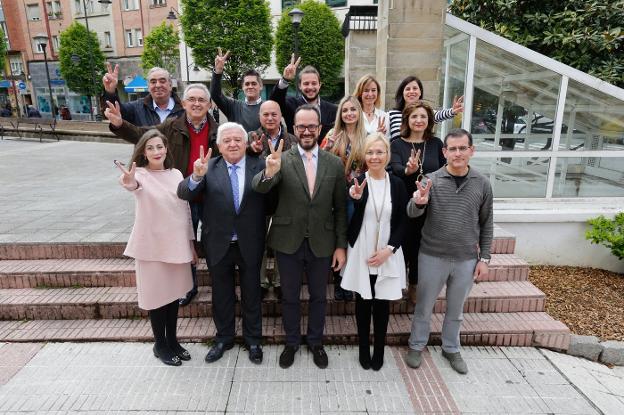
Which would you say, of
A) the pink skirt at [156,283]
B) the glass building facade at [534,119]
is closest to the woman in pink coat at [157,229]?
the pink skirt at [156,283]

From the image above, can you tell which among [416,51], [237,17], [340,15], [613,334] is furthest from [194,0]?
[613,334]

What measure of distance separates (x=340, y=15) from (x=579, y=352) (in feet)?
83.8

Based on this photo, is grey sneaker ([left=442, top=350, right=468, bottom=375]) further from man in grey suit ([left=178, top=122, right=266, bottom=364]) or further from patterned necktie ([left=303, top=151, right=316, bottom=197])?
patterned necktie ([left=303, top=151, right=316, bottom=197])

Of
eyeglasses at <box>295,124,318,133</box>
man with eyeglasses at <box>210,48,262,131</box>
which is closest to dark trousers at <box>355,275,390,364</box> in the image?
eyeglasses at <box>295,124,318,133</box>

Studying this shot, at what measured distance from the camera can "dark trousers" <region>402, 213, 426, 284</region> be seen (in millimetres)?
3561

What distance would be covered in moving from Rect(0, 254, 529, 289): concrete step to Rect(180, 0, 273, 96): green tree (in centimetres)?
1791

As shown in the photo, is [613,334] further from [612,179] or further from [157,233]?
[157,233]

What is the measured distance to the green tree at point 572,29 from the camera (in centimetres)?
625

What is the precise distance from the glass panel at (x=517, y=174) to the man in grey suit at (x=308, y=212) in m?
3.33

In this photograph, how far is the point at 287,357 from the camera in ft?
11.3

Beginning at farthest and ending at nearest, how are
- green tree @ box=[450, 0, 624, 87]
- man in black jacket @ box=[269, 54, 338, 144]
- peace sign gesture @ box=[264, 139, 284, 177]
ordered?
green tree @ box=[450, 0, 624, 87]
man in black jacket @ box=[269, 54, 338, 144]
peace sign gesture @ box=[264, 139, 284, 177]

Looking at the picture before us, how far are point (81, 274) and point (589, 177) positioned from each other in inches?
265

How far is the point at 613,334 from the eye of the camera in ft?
13.1

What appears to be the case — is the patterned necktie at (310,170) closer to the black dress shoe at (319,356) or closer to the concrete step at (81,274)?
the black dress shoe at (319,356)
